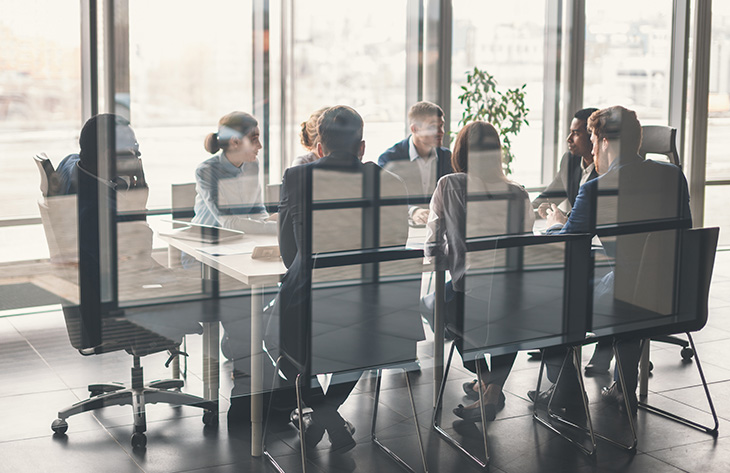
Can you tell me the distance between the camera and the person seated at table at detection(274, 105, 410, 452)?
3.10m

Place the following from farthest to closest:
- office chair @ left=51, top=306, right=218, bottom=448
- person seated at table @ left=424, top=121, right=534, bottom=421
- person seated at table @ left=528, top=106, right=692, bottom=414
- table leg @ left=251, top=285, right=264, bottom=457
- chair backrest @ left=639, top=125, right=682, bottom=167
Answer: chair backrest @ left=639, top=125, right=682, bottom=167
person seated at table @ left=528, top=106, right=692, bottom=414
person seated at table @ left=424, top=121, right=534, bottom=421
table leg @ left=251, top=285, right=264, bottom=457
office chair @ left=51, top=306, right=218, bottom=448

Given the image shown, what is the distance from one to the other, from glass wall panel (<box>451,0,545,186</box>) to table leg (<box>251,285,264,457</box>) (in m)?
1.19

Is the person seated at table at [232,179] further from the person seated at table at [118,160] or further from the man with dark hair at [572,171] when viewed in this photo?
the man with dark hair at [572,171]

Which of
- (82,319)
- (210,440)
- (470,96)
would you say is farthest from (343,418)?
(470,96)

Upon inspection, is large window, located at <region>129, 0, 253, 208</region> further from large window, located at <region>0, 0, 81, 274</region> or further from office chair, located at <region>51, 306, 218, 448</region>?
office chair, located at <region>51, 306, 218, 448</region>

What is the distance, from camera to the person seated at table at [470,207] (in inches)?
136

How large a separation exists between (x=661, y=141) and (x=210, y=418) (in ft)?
8.62

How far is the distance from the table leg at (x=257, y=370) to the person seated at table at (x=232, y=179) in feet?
0.96

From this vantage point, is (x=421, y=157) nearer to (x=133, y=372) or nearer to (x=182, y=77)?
(x=182, y=77)

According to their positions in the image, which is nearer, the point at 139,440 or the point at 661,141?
the point at 139,440

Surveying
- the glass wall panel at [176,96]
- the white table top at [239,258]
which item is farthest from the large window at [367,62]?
the white table top at [239,258]

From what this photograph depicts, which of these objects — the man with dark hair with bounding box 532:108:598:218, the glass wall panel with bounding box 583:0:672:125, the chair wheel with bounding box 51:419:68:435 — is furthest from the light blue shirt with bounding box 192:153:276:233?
the glass wall panel with bounding box 583:0:672:125

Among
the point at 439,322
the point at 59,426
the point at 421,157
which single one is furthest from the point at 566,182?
the point at 59,426

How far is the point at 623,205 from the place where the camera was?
3.74 metres
